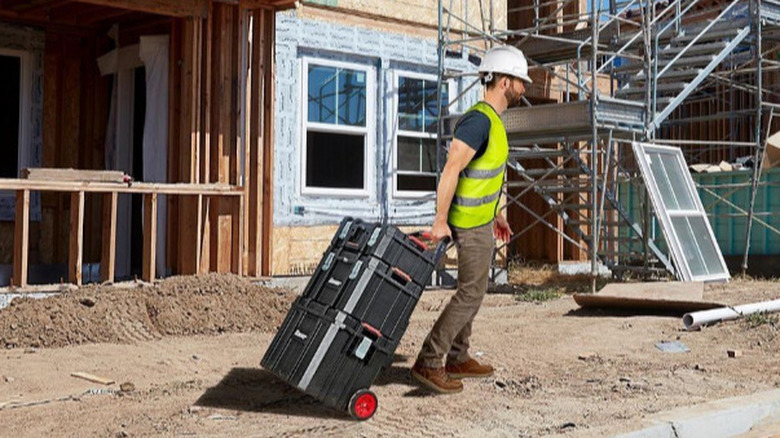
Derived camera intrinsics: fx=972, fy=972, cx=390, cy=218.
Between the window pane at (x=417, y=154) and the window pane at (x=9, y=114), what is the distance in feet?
17.6

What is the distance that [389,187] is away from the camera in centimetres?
1436

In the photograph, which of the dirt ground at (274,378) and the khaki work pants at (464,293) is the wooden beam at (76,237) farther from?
the khaki work pants at (464,293)

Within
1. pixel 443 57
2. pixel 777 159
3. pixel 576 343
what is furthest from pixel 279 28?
pixel 777 159

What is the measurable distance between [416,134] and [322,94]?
6.29 feet

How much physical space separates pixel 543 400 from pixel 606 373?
1.25 metres

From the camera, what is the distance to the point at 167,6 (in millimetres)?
11234

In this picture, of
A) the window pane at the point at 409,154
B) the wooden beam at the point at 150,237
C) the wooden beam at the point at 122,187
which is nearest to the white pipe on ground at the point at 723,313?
the wooden beam at the point at 122,187

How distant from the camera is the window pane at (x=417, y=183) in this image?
1464cm

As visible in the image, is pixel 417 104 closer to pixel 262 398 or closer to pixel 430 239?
pixel 430 239

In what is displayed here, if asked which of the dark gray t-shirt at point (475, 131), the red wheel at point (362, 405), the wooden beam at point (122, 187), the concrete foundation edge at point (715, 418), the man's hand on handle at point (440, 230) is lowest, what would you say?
the concrete foundation edge at point (715, 418)

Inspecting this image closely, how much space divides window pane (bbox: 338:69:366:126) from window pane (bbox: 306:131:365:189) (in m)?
0.23

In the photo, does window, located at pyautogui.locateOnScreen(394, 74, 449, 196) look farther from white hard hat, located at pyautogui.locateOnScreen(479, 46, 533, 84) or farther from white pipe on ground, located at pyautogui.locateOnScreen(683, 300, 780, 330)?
white hard hat, located at pyautogui.locateOnScreen(479, 46, 533, 84)

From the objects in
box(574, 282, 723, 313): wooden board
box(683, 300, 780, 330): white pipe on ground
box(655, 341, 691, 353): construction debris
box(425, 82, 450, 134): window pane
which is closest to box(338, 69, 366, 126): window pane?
box(425, 82, 450, 134): window pane

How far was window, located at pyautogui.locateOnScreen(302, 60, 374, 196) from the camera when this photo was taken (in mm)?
13344
